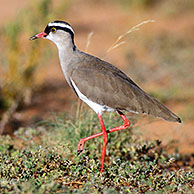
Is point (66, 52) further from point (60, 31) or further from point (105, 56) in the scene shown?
point (105, 56)

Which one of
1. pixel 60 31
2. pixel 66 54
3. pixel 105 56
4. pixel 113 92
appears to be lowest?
pixel 113 92

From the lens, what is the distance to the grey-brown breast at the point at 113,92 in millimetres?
4586

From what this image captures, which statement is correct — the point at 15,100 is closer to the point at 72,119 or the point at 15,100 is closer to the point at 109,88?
the point at 72,119

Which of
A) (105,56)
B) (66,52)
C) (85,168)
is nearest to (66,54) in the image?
(66,52)

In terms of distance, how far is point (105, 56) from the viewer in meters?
5.43

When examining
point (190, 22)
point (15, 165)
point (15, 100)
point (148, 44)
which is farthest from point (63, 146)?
point (190, 22)

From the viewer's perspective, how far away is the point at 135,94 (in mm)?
4637

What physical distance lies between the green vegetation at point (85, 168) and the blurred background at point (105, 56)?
1.66 feet

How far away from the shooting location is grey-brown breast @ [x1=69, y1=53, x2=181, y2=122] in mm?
4586

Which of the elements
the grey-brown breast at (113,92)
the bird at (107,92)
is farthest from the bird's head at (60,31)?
the grey-brown breast at (113,92)

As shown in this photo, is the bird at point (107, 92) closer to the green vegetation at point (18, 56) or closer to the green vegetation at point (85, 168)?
the green vegetation at point (85, 168)

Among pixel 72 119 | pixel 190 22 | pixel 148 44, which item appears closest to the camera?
pixel 72 119

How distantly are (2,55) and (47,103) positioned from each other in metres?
1.94

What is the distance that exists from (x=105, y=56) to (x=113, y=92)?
0.96 meters
